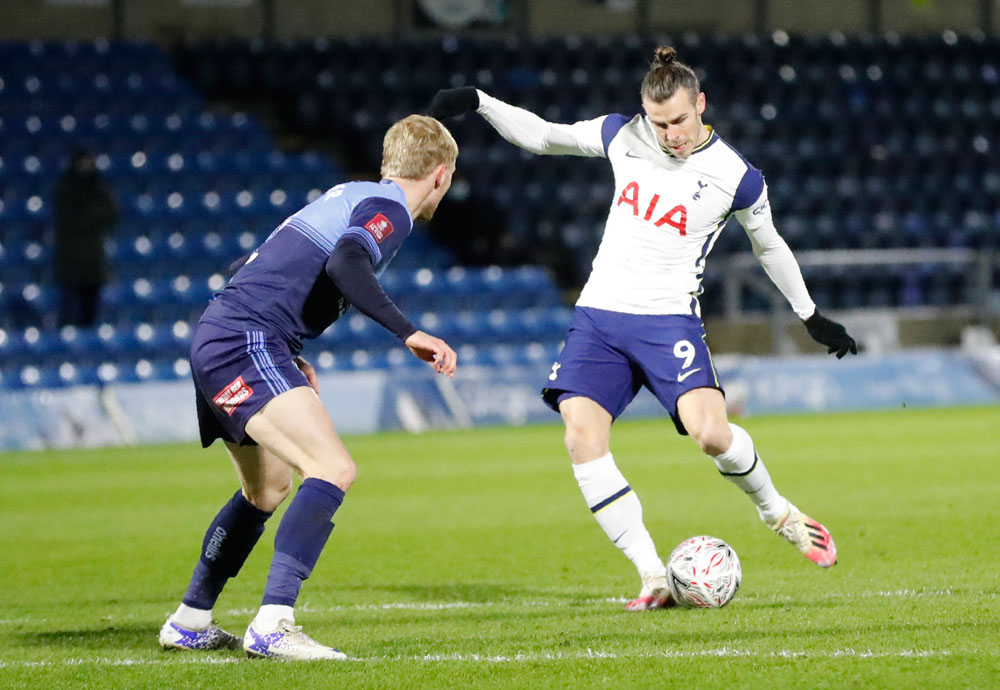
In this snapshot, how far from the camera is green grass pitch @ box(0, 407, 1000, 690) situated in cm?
453

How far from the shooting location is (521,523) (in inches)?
357

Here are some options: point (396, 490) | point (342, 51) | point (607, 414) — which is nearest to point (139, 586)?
point (607, 414)

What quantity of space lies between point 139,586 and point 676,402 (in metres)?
2.90

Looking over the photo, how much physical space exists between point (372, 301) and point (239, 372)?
56 cm

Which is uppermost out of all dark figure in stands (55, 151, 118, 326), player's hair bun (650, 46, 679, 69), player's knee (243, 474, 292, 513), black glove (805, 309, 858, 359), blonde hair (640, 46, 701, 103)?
player's hair bun (650, 46, 679, 69)

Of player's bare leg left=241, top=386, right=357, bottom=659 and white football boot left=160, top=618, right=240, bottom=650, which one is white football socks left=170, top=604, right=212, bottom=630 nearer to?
white football boot left=160, top=618, right=240, bottom=650

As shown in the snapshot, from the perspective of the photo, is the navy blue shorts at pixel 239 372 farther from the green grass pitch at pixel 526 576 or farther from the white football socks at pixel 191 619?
the green grass pitch at pixel 526 576

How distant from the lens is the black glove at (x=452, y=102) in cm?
601

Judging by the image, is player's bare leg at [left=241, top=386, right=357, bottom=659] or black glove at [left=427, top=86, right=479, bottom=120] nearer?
player's bare leg at [left=241, top=386, right=357, bottom=659]

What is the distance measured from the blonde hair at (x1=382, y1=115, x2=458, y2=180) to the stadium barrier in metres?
11.0

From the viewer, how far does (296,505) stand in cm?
486

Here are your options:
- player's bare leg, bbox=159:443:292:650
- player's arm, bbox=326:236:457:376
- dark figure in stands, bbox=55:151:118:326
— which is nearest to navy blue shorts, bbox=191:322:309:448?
player's bare leg, bbox=159:443:292:650

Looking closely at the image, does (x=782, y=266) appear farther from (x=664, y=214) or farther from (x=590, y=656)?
(x=590, y=656)

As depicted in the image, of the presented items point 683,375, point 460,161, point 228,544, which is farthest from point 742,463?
point 460,161
